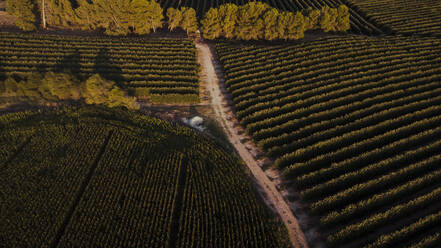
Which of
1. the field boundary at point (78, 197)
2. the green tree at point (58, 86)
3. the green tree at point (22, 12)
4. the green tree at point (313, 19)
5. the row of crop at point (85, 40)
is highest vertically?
the green tree at point (313, 19)

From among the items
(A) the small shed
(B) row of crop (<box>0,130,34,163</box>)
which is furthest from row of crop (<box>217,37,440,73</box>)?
(A) the small shed

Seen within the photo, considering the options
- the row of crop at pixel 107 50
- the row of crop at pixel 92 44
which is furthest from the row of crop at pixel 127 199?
the row of crop at pixel 92 44

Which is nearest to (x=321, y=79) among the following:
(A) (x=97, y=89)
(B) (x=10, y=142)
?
(A) (x=97, y=89)

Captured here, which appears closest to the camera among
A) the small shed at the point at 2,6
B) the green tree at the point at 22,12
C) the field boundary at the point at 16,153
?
the field boundary at the point at 16,153

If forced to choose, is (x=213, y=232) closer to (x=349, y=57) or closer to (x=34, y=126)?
(x=34, y=126)

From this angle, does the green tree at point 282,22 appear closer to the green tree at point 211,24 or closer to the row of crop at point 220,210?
the green tree at point 211,24

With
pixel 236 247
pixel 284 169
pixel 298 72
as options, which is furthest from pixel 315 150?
pixel 298 72
